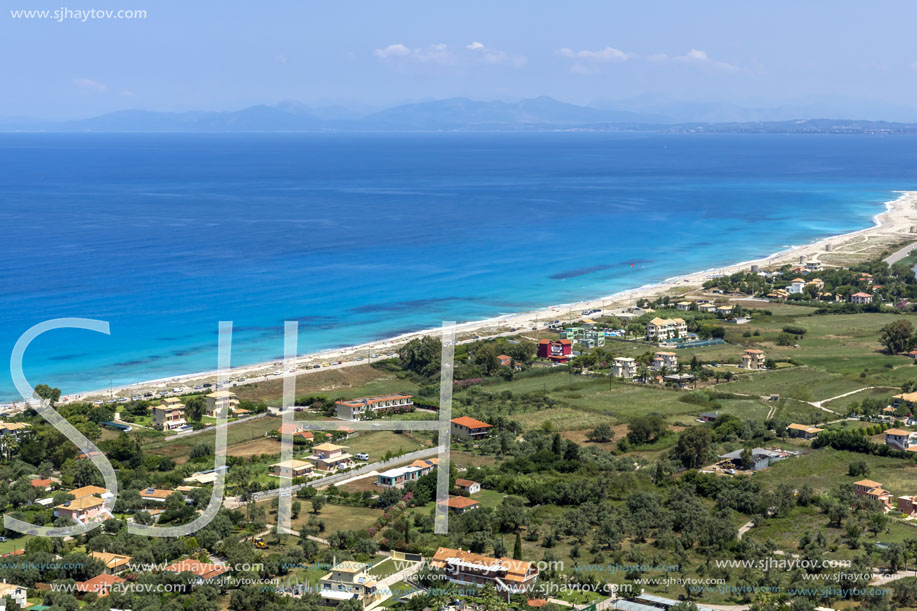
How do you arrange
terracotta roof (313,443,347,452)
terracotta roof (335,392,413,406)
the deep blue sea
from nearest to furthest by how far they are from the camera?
terracotta roof (313,443,347,452)
terracotta roof (335,392,413,406)
the deep blue sea

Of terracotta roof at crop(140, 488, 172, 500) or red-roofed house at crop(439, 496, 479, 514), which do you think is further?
terracotta roof at crop(140, 488, 172, 500)

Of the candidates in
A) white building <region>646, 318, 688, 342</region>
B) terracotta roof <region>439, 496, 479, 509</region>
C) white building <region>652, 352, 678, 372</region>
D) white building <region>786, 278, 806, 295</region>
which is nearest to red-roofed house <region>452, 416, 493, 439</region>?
terracotta roof <region>439, 496, 479, 509</region>

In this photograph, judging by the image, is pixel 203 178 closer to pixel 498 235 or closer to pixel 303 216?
pixel 303 216

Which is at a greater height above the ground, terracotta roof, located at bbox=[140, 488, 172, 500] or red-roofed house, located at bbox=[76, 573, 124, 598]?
red-roofed house, located at bbox=[76, 573, 124, 598]

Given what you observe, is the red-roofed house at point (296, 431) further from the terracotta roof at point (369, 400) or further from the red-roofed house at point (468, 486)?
the red-roofed house at point (468, 486)

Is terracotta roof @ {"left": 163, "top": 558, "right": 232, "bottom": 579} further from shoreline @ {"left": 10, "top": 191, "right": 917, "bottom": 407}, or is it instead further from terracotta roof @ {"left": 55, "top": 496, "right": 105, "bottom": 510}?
shoreline @ {"left": 10, "top": 191, "right": 917, "bottom": 407}

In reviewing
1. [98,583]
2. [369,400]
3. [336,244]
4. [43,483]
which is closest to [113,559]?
[98,583]

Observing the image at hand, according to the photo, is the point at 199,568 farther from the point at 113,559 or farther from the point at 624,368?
the point at 624,368
